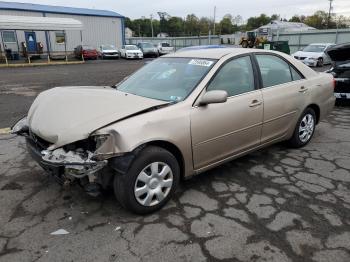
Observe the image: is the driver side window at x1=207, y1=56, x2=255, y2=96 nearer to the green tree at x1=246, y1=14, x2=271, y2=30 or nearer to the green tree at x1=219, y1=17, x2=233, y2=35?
the green tree at x1=219, y1=17, x2=233, y2=35

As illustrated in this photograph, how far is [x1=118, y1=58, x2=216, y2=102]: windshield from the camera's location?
3.65 m

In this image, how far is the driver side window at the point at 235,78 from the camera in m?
3.77

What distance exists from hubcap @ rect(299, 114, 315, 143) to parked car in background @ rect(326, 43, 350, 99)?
3391mm

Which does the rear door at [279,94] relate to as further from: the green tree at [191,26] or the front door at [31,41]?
the green tree at [191,26]

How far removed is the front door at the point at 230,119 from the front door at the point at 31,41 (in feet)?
100.0

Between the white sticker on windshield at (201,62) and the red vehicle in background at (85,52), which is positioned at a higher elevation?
the white sticker on windshield at (201,62)

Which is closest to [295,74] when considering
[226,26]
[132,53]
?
[132,53]

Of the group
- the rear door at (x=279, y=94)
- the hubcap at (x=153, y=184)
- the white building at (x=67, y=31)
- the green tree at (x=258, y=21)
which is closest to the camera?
the hubcap at (x=153, y=184)

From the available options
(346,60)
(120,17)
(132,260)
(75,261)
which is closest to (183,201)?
(132,260)

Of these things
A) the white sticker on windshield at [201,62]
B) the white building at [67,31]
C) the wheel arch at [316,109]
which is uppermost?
the white building at [67,31]

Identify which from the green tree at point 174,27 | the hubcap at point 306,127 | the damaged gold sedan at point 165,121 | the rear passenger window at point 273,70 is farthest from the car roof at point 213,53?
the green tree at point 174,27

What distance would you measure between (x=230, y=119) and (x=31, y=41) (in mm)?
31583

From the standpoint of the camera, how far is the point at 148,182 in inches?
124

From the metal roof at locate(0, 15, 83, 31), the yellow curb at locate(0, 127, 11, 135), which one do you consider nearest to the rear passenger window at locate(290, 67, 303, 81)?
the yellow curb at locate(0, 127, 11, 135)
